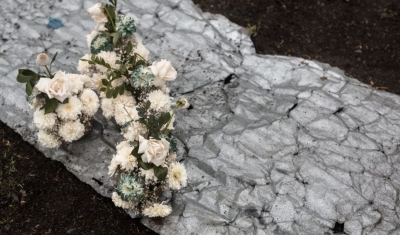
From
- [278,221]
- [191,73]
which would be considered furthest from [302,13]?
[278,221]

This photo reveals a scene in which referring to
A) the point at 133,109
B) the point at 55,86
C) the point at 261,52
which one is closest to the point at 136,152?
the point at 133,109

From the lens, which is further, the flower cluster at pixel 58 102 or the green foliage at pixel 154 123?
the flower cluster at pixel 58 102

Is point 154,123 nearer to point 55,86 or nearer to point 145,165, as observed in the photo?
point 145,165

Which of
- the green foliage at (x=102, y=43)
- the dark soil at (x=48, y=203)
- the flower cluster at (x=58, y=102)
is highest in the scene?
the green foliage at (x=102, y=43)

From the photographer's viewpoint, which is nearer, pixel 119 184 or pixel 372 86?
pixel 119 184

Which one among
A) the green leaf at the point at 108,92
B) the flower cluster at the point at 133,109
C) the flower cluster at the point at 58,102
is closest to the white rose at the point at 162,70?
the flower cluster at the point at 133,109

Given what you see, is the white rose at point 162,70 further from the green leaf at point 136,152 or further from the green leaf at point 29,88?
the green leaf at point 29,88

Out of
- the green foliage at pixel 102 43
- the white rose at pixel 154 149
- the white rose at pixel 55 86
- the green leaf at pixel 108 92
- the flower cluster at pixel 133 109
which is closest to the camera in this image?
the white rose at pixel 154 149

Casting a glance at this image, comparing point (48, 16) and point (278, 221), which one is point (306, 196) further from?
point (48, 16)
